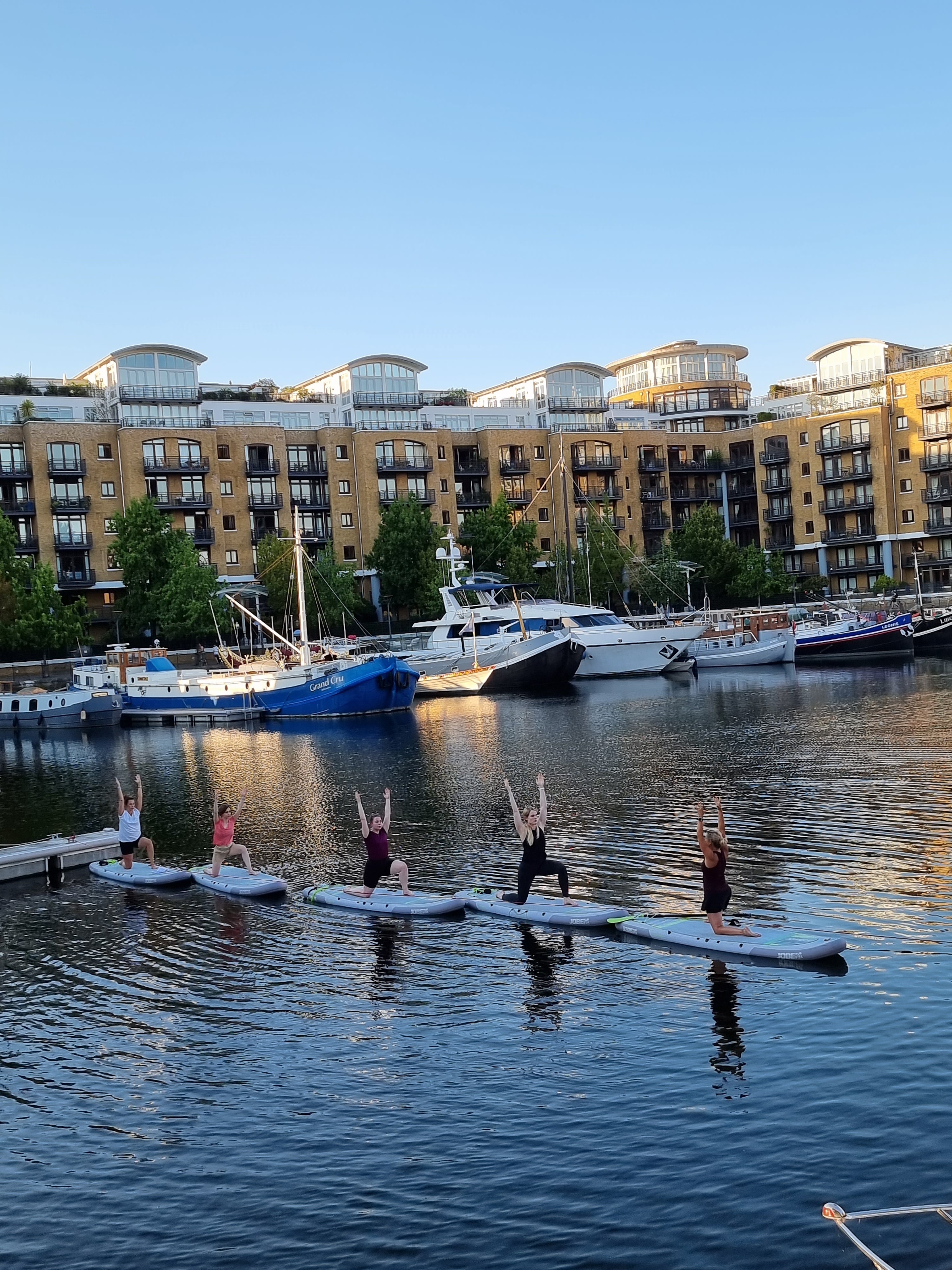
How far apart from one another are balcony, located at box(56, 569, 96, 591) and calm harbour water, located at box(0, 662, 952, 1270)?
2807 inches

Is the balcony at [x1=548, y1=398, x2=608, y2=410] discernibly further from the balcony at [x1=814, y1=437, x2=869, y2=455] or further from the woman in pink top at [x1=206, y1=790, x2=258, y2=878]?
the woman in pink top at [x1=206, y1=790, x2=258, y2=878]

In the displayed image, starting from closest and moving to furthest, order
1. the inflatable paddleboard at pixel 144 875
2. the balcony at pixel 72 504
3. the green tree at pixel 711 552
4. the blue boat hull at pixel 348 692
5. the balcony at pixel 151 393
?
the inflatable paddleboard at pixel 144 875
the blue boat hull at pixel 348 692
the balcony at pixel 72 504
the balcony at pixel 151 393
the green tree at pixel 711 552

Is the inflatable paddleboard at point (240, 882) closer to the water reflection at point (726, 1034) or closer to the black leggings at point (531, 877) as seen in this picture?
the black leggings at point (531, 877)

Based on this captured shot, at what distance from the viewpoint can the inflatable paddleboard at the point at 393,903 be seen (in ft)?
69.9

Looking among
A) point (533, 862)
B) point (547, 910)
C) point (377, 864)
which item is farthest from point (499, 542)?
point (547, 910)

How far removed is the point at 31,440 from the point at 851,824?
273 feet

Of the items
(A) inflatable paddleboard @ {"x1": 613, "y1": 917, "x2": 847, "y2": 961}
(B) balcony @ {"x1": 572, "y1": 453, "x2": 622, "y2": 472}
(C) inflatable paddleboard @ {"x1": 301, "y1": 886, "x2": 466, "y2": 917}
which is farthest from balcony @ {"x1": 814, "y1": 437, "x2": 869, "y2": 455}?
(A) inflatable paddleboard @ {"x1": 613, "y1": 917, "x2": 847, "y2": 961}

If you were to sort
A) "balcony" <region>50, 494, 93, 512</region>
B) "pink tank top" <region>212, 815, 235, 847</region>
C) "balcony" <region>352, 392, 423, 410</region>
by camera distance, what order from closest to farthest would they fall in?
"pink tank top" <region>212, 815, 235, 847</region> → "balcony" <region>50, 494, 93, 512</region> → "balcony" <region>352, 392, 423, 410</region>

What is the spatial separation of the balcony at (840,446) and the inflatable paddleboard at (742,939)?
99.6 meters

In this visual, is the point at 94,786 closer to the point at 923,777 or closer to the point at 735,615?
the point at 923,777

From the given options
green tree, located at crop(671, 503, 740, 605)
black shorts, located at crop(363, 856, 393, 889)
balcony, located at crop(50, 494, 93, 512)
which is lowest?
black shorts, located at crop(363, 856, 393, 889)

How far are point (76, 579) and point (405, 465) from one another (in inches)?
1142

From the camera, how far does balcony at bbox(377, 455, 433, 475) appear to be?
107 meters

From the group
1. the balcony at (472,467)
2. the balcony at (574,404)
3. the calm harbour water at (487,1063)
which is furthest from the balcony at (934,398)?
the calm harbour water at (487,1063)
